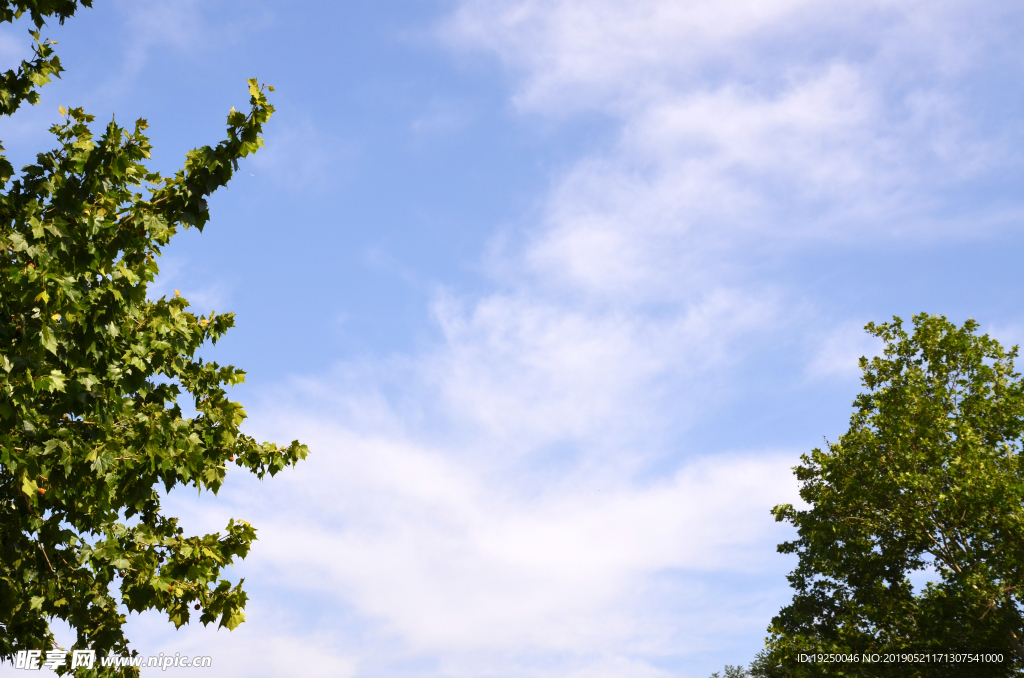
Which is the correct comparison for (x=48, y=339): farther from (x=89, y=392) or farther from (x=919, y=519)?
(x=919, y=519)

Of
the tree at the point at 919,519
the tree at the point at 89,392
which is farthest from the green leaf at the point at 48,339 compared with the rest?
the tree at the point at 919,519

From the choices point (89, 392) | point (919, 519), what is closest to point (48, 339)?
point (89, 392)

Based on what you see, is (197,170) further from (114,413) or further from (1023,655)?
(1023,655)

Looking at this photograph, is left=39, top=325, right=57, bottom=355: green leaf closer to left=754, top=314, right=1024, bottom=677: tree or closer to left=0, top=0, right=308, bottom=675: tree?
left=0, top=0, right=308, bottom=675: tree

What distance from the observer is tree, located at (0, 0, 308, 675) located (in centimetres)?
841

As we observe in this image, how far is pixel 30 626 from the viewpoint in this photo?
10.4 meters

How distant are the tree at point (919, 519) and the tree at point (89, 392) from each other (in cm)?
2169

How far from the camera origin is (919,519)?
23.9 meters

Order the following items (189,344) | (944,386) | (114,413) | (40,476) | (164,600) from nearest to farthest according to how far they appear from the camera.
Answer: (40,476), (114,413), (164,600), (189,344), (944,386)

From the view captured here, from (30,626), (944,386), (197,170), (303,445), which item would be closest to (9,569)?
(30,626)

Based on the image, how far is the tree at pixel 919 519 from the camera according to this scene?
22578 mm

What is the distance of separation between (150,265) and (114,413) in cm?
237

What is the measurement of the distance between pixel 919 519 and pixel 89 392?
24.7 m

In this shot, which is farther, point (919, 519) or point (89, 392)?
point (919, 519)
